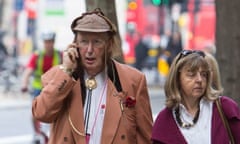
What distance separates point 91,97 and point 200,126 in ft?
2.27

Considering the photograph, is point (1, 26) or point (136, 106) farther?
point (1, 26)

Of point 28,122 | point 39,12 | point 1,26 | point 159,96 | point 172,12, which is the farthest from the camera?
point 1,26

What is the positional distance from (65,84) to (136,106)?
480 millimetres

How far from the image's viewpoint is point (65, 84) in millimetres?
3729

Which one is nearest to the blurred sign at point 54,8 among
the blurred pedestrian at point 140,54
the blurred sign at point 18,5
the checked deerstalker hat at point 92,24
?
the blurred pedestrian at point 140,54

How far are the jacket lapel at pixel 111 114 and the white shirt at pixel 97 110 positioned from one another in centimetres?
3

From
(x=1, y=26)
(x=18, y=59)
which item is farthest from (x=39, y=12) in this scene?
(x=1, y=26)

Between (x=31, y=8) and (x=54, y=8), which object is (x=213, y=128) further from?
(x=31, y=8)

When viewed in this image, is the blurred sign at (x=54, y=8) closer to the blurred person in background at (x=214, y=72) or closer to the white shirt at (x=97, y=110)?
the white shirt at (x=97, y=110)

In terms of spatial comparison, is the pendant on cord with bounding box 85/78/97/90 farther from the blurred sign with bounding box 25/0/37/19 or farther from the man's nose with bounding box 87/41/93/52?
the blurred sign with bounding box 25/0/37/19

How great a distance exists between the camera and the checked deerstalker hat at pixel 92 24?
3.77 m

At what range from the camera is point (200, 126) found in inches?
145

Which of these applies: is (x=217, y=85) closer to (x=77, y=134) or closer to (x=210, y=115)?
(x=210, y=115)

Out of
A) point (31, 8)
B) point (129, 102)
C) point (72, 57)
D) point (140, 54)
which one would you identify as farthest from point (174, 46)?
point (72, 57)
